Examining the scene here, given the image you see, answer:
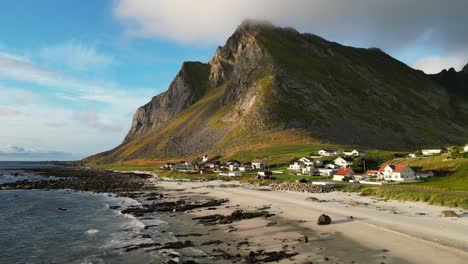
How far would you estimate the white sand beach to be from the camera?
84.9 feet

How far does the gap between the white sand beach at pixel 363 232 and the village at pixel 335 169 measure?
26.6 m

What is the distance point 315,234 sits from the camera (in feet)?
112

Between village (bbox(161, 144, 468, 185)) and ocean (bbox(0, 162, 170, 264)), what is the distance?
4389 cm

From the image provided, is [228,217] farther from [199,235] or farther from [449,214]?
[449,214]

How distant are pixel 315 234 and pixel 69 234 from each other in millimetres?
27534

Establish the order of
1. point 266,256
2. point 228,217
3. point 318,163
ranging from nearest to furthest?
point 266,256
point 228,217
point 318,163

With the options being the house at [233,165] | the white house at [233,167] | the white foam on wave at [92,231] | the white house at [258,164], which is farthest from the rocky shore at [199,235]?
the house at [233,165]

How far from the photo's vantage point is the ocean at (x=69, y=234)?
31.5m

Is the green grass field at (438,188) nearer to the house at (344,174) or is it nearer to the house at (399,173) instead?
the house at (399,173)

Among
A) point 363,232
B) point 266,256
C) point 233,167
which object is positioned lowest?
point 266,256

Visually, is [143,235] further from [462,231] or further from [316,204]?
[462,231]

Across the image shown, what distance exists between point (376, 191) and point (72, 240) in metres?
45.7

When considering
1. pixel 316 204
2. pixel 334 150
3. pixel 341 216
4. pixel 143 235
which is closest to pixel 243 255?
pixel 143 235

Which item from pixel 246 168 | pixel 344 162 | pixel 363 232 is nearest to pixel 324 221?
pixel 363 232
